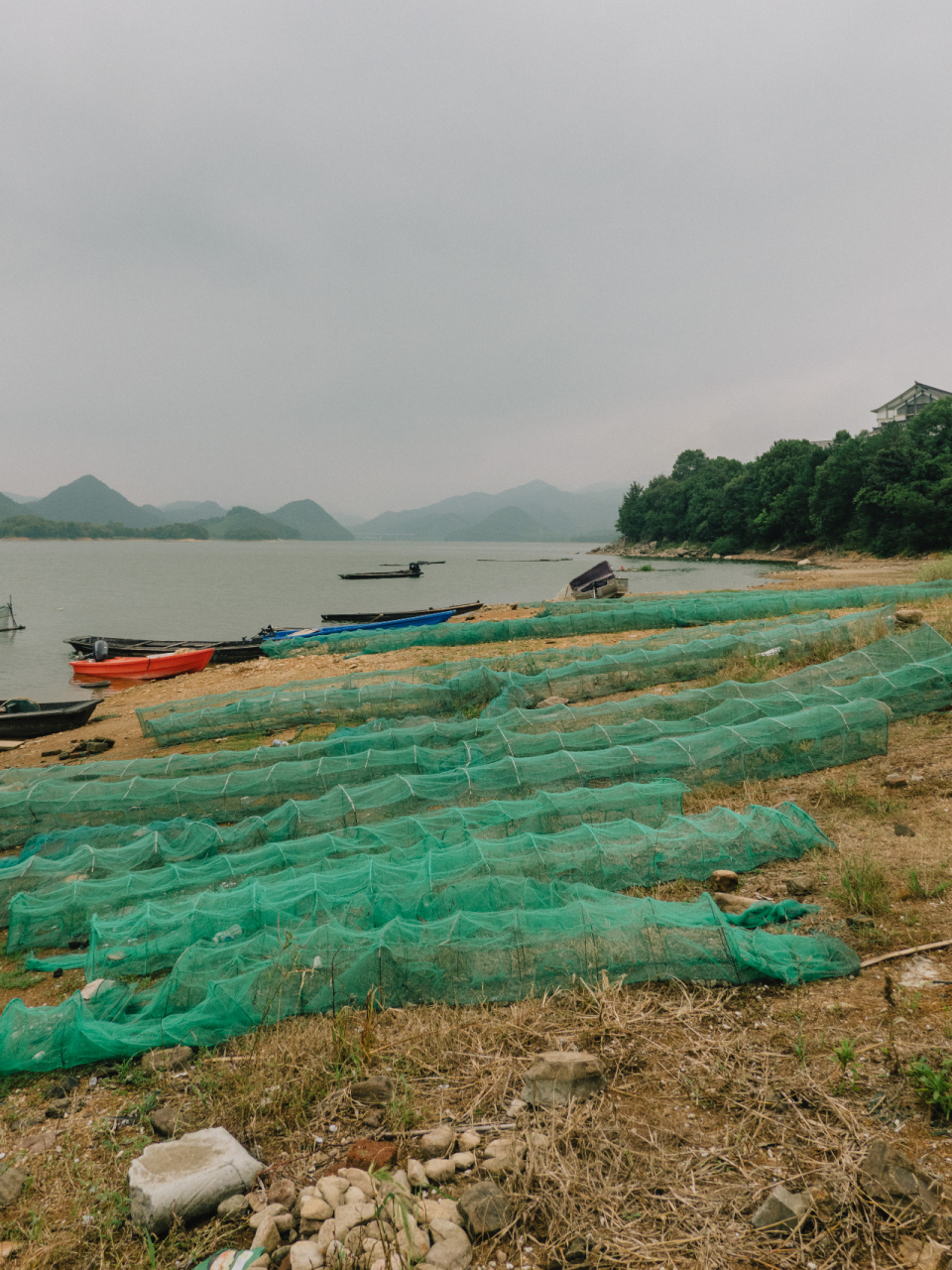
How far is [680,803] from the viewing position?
26.0ft

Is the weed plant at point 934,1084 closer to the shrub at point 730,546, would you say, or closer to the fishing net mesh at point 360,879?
the fishing net mesh at point 360,879

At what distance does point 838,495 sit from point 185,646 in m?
62.9

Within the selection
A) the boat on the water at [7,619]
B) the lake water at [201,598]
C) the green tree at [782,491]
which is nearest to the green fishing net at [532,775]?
the lake water at [201,598]

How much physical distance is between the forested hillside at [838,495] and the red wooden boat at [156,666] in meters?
54.8

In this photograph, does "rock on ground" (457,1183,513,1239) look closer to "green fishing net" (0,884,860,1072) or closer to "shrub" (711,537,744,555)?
"green fishing net" (0,884,860,1072)

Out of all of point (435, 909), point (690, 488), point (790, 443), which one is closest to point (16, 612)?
point (435, 909)

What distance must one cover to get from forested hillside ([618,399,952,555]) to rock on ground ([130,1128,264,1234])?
2450 inches

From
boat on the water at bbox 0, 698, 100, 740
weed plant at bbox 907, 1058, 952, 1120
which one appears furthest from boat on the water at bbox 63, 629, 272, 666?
weed plant at bbox 907, 1058, 952, 1120

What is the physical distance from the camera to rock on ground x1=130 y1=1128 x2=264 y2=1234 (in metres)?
3.27

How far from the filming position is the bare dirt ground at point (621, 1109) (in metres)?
3.04

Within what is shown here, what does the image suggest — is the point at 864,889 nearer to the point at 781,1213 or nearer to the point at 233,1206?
Result: the point at 781,1213

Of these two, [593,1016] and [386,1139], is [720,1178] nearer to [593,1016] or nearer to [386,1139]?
[593,1016]

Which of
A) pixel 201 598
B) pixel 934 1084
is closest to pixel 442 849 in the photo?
pixel 934 1084

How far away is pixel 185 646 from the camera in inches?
1101
